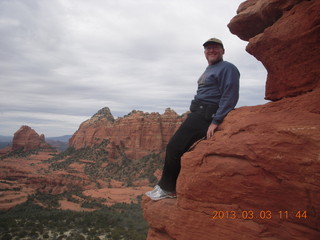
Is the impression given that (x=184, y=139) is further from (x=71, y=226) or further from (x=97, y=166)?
(x=97, y=166)

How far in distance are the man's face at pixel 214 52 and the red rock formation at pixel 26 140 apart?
105 metres

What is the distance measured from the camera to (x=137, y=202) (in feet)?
111

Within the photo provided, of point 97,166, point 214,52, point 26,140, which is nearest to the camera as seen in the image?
point 214,52

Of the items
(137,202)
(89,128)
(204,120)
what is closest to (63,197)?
(137,202)

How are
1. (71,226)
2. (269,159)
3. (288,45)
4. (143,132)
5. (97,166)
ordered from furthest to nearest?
(143,132) < (97,166) < (71,226) < (288,45) < (269,159)

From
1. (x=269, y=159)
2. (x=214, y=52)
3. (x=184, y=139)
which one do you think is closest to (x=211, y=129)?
(x=184, y=139)

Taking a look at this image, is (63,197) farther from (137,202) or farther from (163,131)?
(163,131)

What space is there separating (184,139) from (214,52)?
208 cm

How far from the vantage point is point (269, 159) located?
3.62 meters

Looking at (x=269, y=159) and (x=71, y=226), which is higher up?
(x=269, y=159)

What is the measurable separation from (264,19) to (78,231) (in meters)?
21.8

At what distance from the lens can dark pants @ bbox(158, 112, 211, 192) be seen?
16.5 ft
